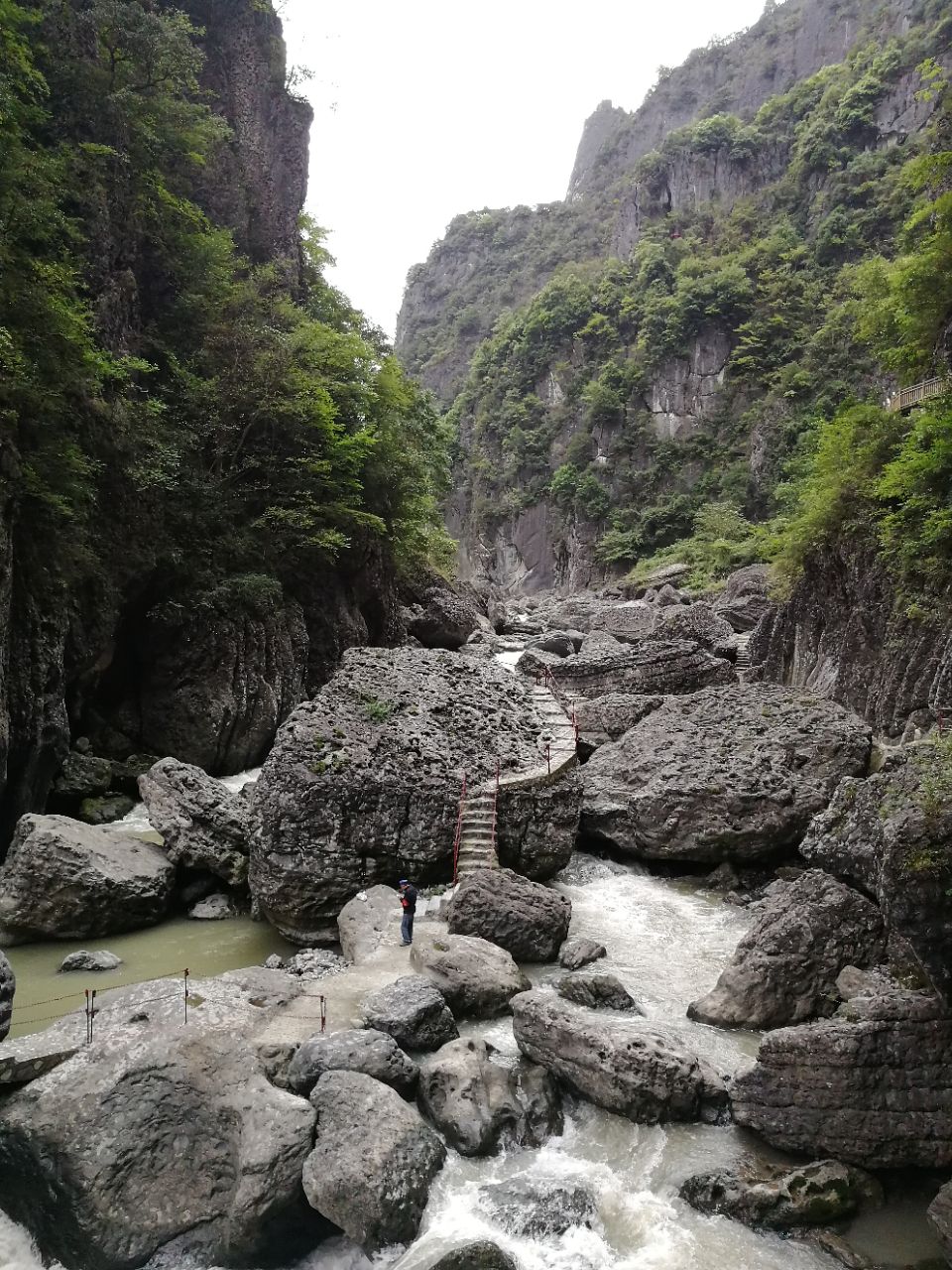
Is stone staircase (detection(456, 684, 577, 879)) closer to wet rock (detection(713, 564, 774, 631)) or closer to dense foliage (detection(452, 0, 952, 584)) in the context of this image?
wet rock (detection(713, 564, 774, 631))

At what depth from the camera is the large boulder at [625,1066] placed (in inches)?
283

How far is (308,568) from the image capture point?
23469 millimetres

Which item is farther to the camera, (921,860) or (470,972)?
(470,972)

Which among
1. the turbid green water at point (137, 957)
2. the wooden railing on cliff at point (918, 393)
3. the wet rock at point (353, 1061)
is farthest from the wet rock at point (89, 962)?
the wooden railing on cliff at point (918, 393)

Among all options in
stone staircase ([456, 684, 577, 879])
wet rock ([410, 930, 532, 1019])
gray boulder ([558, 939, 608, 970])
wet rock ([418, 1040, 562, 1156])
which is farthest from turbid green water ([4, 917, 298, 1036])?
wet rock ([418, 1040, 562, 1156])

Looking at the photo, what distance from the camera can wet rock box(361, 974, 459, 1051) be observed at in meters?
7.92

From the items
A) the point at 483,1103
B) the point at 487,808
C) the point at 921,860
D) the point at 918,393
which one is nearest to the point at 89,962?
the point at 483,1103

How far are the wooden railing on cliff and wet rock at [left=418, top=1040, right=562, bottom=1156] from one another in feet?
48.8

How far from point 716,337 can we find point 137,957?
6397 cm

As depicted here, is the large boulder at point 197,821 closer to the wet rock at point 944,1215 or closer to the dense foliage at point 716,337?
the wet rock at point 944,1215

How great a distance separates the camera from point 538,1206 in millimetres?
6297

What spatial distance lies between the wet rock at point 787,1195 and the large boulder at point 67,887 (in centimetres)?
854

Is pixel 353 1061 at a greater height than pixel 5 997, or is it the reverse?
pixel 5 997

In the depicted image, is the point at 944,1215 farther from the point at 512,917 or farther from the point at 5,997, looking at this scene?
the point at 5,997
